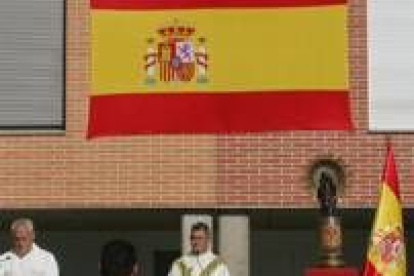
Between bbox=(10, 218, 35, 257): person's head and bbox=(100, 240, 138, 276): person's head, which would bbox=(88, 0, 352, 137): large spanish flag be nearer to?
bbox=(10, 218, 35, 257): person's head

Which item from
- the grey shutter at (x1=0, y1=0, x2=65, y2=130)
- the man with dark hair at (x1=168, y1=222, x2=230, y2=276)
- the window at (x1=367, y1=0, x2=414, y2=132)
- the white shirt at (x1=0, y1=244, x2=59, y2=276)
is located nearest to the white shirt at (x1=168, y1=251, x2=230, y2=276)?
the man with dark hair at (x1=168, y1=222, x2=230, y2=276)

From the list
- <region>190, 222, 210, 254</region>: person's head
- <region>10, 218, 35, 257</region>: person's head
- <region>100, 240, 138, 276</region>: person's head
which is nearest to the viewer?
<region>100, 240, 138, 276</region>: person's head

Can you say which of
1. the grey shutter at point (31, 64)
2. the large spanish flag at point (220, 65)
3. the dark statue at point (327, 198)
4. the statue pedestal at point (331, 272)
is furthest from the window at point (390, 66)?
the large spanish flag at point (220, 65)

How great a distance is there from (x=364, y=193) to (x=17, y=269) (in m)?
9.20

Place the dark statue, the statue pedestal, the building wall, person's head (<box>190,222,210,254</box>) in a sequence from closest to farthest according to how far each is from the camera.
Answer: person's head (<box>190,222,210,254</box>) → the statue pedestal → the dark statue → the building wall

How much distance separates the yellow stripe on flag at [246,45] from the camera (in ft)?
30.8

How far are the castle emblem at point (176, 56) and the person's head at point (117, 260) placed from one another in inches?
132

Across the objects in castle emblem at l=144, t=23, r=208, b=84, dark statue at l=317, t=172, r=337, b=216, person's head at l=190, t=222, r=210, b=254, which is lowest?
person's head at l=190, t=222, r=210, b=254

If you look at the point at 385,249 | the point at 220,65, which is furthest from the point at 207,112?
Answer: the point at 385,249

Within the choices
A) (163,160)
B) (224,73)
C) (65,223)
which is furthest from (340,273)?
(65,223)

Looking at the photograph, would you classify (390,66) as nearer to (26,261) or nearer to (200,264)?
(200,264)

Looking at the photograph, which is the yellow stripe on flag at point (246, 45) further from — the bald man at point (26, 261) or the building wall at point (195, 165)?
the building wall at point (195, 165)

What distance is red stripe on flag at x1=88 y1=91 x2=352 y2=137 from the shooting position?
31.1ft

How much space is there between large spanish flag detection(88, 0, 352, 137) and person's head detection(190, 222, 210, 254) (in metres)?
0.73
